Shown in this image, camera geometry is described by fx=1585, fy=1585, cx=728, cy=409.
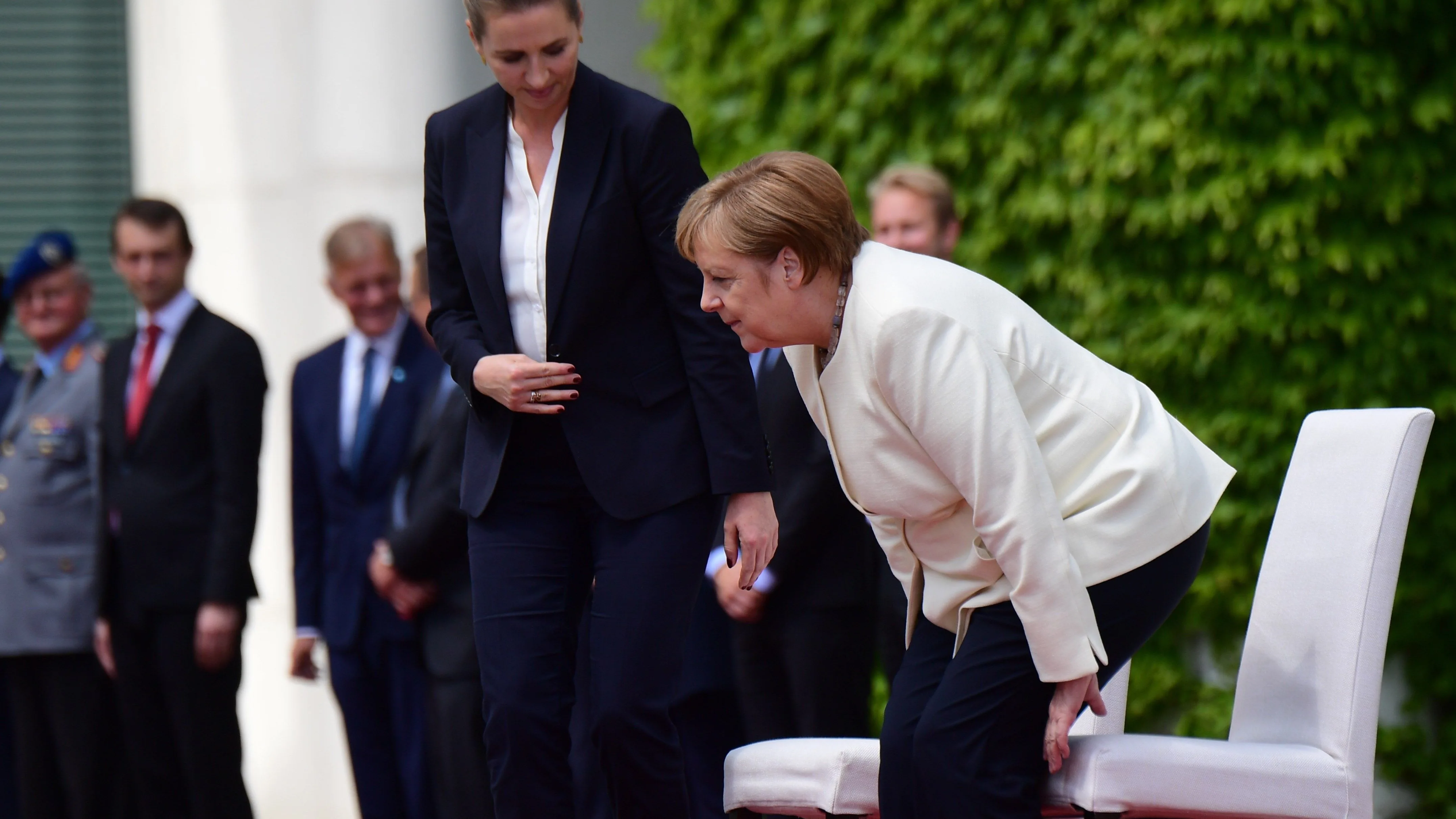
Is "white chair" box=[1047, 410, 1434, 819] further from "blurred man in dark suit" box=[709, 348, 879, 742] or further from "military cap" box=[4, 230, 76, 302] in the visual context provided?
"military cap" box=[4, 230, 76, 302]

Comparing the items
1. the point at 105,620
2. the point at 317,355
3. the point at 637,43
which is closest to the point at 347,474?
the point at 317,355

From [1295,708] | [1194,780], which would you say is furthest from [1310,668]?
[1194,780]

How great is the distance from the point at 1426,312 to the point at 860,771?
2.63 m

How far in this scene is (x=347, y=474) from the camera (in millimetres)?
4684

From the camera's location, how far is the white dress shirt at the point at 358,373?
4.70 meters

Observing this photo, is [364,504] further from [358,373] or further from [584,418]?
[584,418]

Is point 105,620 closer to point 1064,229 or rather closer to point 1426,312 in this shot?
point 1064,229

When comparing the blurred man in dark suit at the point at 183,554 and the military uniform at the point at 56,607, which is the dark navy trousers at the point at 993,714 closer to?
the blurred man in dark suit at the point at 183,554

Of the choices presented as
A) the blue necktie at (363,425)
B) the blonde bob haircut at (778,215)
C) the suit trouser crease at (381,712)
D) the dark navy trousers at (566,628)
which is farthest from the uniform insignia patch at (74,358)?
the blonde bob haircut at (778,215)

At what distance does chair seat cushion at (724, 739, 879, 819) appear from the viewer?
110 inches

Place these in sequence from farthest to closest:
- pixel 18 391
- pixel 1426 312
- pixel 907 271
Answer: pixel 18 391
pixel 1426 312
pixel 907 271

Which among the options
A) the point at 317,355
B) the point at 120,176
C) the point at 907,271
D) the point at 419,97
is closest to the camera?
the point at 907,271

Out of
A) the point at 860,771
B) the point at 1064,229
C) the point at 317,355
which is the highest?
the point at 1064,229

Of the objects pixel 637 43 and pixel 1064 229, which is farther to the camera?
pixel 637 43
